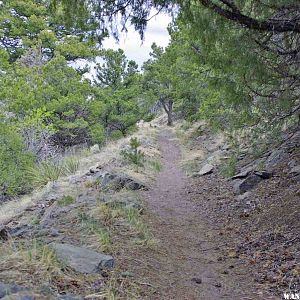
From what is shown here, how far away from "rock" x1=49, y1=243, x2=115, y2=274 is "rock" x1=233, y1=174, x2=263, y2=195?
182 inches

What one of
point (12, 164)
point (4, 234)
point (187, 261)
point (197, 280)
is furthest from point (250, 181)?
point (12, 164)

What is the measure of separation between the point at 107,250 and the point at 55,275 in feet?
3.97

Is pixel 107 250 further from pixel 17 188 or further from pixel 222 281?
pixel 17 188

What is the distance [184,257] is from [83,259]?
173cm


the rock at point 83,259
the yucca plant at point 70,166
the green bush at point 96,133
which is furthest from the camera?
the green bush at point 96,133

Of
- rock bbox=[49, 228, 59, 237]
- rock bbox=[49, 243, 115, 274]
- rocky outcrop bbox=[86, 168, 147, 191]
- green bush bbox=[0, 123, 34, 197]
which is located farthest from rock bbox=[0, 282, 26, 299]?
green bush bbox=[0, 123, 34, 197]

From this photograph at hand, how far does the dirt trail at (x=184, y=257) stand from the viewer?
13.8 feet

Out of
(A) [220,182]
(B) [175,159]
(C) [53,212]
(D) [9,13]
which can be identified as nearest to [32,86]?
(D) [9,13]

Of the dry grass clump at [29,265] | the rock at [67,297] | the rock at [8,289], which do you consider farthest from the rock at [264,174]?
the rock at [8,289]

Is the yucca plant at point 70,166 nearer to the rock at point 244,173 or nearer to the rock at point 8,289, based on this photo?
the rock at point 244,173

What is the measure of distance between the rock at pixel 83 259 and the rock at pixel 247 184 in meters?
4.63

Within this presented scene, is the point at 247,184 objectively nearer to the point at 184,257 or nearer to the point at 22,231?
the point at 184,257

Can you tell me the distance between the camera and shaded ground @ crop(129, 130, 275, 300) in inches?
165

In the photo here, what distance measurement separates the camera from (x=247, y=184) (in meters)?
8.32
